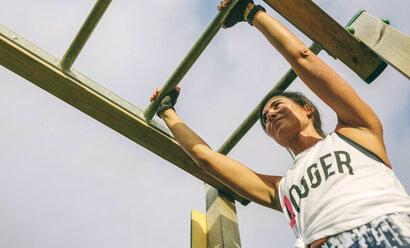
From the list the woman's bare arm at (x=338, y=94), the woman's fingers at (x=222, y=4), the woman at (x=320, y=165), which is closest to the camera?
the woman at (x=320, y=165)

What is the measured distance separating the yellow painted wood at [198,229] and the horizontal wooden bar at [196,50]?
85cm

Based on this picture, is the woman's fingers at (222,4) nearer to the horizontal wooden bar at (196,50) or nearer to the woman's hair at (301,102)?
the horizontal wooden bar at (196,50)

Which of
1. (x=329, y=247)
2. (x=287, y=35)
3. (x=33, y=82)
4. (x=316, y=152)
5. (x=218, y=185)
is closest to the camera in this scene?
(x=329, y=247)

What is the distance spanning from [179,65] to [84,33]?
51 centimetres

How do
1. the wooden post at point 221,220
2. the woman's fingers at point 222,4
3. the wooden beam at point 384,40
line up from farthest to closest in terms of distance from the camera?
the wooden post at point 221,220, the woman's fingers at point 222,4, the wooden beam at point 384,40

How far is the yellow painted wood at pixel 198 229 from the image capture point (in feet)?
7.42

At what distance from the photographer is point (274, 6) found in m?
1.84

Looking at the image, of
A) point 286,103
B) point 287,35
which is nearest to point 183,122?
point 286,103

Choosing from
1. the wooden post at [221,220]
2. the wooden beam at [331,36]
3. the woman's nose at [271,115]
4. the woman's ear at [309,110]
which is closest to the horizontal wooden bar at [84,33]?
the wooden beam at [331,36]

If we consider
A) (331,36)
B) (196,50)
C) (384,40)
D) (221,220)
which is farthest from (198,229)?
(384,40)

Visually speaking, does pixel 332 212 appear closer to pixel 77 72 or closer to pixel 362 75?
pixel 362 75

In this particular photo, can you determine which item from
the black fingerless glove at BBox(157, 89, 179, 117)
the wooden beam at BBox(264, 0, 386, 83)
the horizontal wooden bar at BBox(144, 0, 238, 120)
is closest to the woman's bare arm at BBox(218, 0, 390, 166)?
the wooden beam at BBox(264, 0, 386, 83)

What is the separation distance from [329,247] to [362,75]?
1083 mm

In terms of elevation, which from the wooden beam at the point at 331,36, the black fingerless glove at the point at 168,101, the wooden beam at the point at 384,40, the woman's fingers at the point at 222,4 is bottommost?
the black fingerless glove at the point at 168,101
